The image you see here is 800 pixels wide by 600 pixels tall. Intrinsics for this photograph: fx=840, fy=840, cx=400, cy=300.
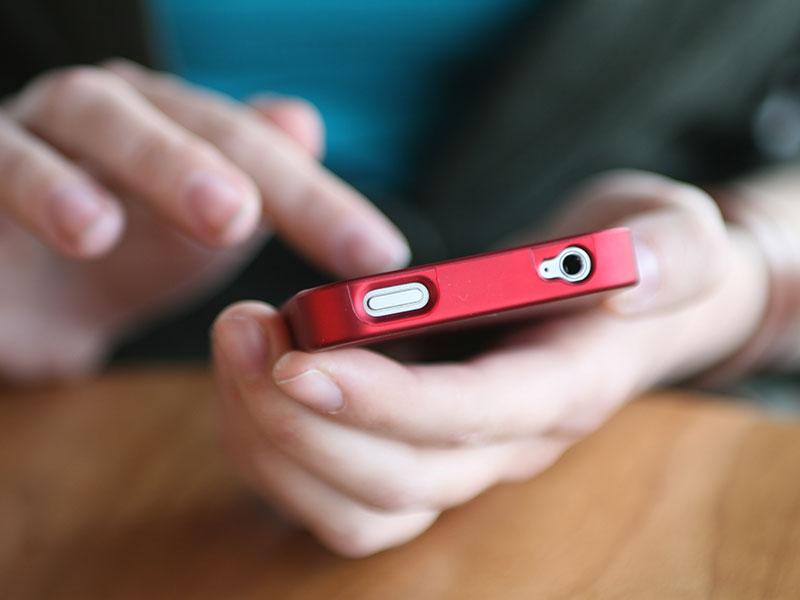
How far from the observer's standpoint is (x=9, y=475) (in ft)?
1.97

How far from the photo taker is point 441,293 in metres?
0.34

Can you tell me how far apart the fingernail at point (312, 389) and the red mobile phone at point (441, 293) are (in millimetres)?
14

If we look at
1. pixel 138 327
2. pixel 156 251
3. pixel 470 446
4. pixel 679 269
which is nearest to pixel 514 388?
pixel 470 446

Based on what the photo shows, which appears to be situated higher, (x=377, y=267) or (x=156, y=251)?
(x=156, y=251)

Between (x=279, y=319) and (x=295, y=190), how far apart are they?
0.82 feet

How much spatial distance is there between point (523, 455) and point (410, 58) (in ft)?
2.14

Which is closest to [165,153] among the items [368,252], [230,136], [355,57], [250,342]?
[230,136]

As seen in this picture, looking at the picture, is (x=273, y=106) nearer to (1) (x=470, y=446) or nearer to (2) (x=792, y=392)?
(1) (x=470, y=446)

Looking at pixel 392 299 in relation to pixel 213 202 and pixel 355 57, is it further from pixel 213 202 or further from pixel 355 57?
pixel 355 57

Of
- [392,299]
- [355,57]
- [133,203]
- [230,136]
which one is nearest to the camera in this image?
[392,299]

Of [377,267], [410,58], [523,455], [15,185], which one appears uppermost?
[410,58]

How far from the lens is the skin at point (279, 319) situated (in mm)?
414

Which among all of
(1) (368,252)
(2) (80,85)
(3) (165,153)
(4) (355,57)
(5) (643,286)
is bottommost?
(5) (643,286)

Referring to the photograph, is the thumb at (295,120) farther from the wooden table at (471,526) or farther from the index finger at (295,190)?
the wooden table at (471,526)
